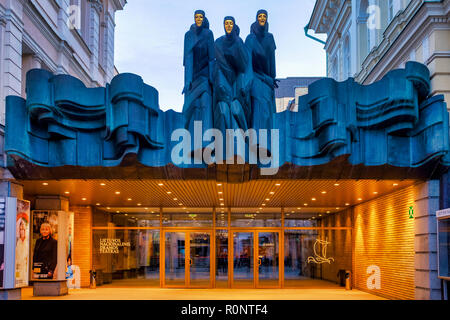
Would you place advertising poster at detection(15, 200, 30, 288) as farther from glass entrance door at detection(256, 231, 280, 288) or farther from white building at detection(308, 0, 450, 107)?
white building at detection(308, 0, 450, 107)

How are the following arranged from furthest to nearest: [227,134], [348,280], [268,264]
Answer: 1. [268,264]
2. [348,280]
3. [227,134]

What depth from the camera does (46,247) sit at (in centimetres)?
2038

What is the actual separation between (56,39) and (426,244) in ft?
51.8

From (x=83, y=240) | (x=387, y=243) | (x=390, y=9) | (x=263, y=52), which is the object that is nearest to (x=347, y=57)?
(x=390, y=9)

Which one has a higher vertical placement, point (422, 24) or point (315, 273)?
point (422, 24)

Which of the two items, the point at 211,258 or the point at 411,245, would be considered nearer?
the point at 411,245

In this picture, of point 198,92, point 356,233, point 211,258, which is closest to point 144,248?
point 211,258

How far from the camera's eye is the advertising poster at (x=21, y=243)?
54.1 feet

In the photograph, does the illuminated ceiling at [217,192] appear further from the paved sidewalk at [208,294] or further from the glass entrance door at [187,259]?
the paved sidewalk at [208,294]

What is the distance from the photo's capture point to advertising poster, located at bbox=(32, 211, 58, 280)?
20.3 metres

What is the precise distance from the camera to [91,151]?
15.7m

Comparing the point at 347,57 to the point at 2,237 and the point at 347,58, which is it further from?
the point at 2,237
